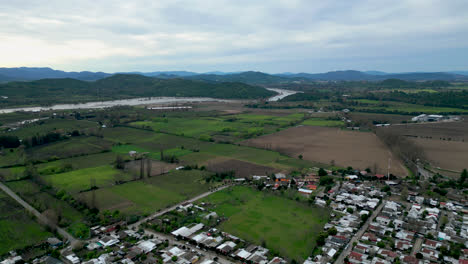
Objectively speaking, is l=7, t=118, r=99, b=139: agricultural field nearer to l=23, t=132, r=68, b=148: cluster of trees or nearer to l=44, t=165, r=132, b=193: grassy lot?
l=23, t=132, r=68, b=148: cluster of trees

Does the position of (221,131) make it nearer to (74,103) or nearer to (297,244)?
(297,244)

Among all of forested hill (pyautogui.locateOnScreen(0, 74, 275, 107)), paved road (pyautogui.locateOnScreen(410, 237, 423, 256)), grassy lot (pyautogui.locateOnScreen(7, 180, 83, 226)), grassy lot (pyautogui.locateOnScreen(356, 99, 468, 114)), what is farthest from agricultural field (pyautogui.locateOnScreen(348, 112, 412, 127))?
forested hill (pyautogui.locateOnScreen(0, 74, 275, 107))

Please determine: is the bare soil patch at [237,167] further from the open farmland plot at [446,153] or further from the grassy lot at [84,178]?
the open farmland plot at [446,153]

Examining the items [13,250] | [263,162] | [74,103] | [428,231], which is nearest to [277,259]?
[428,231]

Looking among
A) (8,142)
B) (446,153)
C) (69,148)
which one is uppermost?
(8,142)

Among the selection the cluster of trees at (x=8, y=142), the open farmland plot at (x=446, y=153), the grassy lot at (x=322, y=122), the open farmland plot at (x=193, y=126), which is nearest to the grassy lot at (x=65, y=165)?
the cluster of trees at (x=8, y=142)

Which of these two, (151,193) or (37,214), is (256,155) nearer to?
(151,193)

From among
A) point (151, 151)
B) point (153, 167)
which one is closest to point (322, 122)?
point (151, 151)

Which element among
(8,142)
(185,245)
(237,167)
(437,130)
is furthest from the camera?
(437,130)
